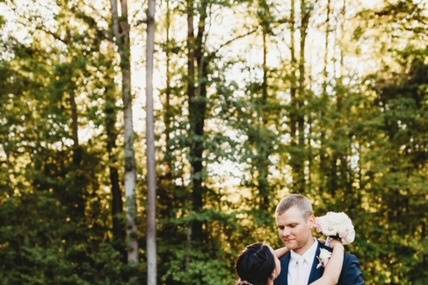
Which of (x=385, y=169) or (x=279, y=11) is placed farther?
(x=279, y=11)

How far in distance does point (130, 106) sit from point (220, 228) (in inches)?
143

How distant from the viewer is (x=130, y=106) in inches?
664

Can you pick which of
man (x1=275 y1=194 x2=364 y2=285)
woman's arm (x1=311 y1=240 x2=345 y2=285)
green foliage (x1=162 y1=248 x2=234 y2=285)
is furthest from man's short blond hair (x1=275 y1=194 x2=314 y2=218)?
green foliage (x1=162 y1=248 x2=234 y2=285)

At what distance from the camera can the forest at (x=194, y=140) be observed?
53.0 feet

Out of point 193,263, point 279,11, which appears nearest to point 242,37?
point 279,11

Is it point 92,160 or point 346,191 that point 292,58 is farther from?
point 92,160

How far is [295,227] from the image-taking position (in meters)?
3.38

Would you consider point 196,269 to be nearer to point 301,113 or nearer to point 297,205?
point 301,113

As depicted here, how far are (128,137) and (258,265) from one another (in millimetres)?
13556

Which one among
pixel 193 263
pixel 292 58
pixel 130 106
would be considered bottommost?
pixel 193 263

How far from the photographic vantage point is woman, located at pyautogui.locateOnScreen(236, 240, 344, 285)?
3.32 meters

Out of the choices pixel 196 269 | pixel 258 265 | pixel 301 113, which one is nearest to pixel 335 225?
pixel 258 265

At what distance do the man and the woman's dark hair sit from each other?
118mm

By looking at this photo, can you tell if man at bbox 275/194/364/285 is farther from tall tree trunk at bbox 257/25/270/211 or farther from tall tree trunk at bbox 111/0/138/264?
tall tree trunk at bbox 111/0/138/264
